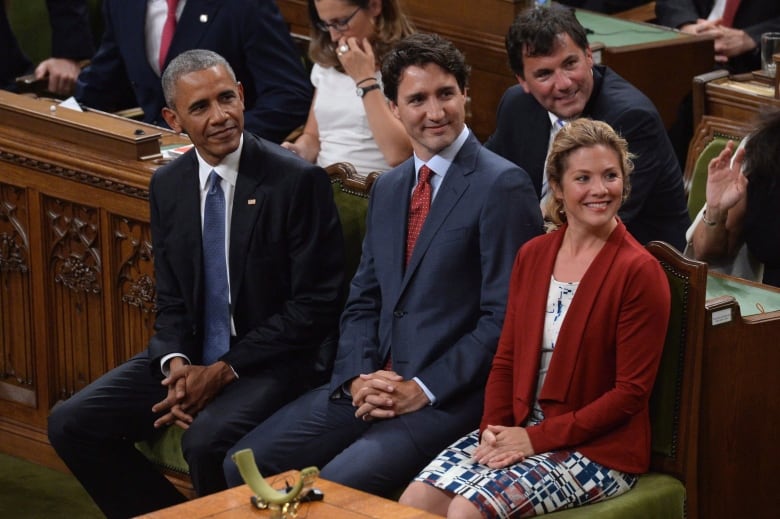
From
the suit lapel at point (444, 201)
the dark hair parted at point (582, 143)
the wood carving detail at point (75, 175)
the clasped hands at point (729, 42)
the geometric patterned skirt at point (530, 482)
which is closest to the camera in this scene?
the geometric patterned skirt at point (530, 482)

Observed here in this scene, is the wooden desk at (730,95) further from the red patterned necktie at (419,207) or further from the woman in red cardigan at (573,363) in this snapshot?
the woman in red cardigan at (573,363)

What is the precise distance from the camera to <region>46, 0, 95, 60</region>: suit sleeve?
19.5 feet

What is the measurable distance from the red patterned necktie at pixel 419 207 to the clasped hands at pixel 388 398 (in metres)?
0.31

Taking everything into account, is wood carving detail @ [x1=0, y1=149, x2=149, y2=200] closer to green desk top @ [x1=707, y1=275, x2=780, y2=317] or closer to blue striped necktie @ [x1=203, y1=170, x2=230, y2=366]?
blue striped necktie @ [x1=203, y1=170, x2=230, y2=366]

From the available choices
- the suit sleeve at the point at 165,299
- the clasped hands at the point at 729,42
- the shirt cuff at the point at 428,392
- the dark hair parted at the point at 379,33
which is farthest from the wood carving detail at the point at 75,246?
the clasped hands at the point at 729,42

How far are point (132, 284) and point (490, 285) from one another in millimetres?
1336

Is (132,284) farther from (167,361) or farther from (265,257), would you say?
(265,257)

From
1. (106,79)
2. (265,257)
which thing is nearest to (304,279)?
(265,257)

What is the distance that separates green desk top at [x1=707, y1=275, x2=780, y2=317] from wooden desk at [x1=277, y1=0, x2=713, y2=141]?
2.28 metres

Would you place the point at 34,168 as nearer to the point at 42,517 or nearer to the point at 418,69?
the point at 42,517

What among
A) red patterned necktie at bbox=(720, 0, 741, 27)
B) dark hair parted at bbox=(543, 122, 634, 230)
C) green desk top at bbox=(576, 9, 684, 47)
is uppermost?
dark hair parted at bbox=(543, 122, 634, 230)

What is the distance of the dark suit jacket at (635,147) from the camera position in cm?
385

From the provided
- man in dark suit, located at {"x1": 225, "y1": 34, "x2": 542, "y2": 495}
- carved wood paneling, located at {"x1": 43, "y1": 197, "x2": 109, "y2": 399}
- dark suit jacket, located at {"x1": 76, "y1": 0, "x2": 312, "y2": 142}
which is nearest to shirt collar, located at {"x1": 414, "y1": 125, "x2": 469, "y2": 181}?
man in dark suit, located at {"x1": 225, "y1": 34, "x2": 542, "y2": 495}

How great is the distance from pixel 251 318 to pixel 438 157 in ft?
2.32
